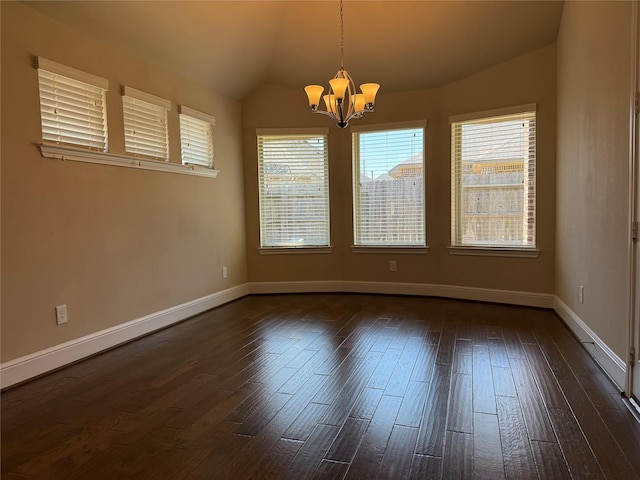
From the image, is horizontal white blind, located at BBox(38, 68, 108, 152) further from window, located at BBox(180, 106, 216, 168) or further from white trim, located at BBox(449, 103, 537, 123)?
white trim, located at BBox(449, 103, 537, 123)

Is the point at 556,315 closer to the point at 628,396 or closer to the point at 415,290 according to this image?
the point at 415,290

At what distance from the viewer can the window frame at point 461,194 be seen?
4586 millimetres

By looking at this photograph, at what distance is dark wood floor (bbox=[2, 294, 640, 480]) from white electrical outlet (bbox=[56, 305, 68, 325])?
0.36m

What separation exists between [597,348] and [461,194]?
2473 millimetres

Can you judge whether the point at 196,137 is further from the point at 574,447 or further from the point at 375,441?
the point at 574,447

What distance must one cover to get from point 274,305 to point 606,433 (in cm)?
359

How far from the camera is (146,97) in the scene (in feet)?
12.8

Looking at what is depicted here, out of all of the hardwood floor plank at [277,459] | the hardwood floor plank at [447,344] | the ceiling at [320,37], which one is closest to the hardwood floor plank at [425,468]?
the hardwood floor plank at [277,459]

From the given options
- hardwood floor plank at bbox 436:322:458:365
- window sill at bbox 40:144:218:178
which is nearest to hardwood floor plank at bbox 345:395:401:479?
hardwood floor plank at bbox 436:322:458:365

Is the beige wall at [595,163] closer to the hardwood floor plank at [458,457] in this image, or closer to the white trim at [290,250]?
the hardwood floor plank at [458,457]

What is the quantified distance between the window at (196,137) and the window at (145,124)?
0.28 metres

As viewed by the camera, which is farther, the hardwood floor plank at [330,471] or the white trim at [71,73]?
the white trim at [71,73]

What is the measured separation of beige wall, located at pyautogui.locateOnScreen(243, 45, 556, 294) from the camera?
4508mm

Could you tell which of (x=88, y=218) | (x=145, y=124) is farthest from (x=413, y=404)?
(x=145, y=124)
